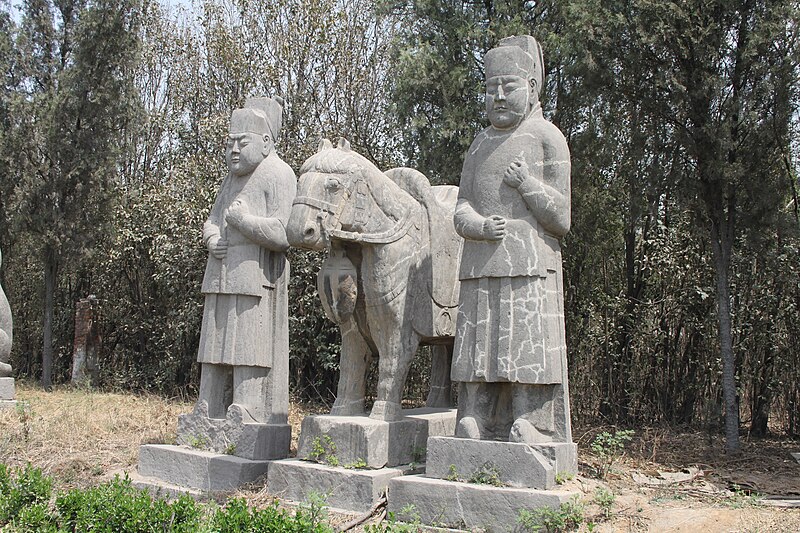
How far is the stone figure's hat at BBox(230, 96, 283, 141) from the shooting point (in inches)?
277

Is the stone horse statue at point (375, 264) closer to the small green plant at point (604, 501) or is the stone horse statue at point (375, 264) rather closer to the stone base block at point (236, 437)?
the stone base block at point (236, 437)

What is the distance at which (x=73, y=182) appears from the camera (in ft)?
43.7

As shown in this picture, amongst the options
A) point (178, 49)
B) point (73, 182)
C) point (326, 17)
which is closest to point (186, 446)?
point (73, 182)

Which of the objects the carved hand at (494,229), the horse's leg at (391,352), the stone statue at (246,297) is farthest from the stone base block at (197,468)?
the carved hand at (494,229)

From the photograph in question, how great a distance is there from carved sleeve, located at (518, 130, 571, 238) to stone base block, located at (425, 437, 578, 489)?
1.49m

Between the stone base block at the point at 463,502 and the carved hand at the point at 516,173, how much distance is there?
2.00 meters

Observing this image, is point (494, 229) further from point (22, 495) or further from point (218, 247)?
point (22, 495)

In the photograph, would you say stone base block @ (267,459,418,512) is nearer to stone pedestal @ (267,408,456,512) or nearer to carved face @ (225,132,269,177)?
stone pedestal @ (267,408,456,512)

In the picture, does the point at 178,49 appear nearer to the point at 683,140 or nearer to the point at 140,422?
the point at 140,422

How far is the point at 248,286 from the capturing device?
6723 millimetres

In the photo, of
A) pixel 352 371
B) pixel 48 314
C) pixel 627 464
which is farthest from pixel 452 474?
pixel 48 314

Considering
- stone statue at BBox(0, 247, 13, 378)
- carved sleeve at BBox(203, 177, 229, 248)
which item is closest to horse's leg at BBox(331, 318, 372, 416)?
carved sleeve at BBox(203, 177, 229, 248)

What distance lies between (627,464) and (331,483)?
2.88 metres

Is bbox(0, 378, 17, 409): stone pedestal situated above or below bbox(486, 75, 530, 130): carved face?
below
